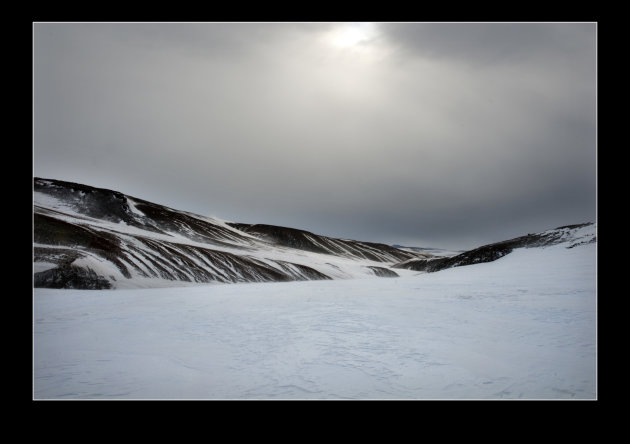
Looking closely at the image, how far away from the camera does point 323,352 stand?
854 centimetres

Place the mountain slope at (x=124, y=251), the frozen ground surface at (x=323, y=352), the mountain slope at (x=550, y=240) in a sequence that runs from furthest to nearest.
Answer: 1. the mountain slope at (x=550, y=240)
2. the mountain slope at (x=124, y=251)
3. the frozen ground surface at (x=323, y=352)

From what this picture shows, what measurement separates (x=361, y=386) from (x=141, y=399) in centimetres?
426

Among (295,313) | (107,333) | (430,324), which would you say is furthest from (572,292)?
(107,333)

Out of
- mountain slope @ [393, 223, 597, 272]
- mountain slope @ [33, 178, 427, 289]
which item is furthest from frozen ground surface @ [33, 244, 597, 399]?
mountain slope @ [393, 223, 597, 272]

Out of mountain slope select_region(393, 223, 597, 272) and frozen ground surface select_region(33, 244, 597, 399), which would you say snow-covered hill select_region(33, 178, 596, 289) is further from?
frozen ground surface select_region(33, 244, 597, 399)

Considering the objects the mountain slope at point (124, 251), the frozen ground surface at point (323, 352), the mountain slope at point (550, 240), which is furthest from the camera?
the mountain slope at point (550, 240)

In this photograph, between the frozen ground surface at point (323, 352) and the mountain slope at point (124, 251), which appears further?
the mountain slope at point (124, 251)

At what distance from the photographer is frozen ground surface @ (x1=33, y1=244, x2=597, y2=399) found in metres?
6.55

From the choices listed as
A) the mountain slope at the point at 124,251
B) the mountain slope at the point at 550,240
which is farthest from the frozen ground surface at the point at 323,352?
the mountain slope at the point at 550,240

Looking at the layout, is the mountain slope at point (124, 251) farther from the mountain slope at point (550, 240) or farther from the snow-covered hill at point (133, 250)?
the mountain slope at point (550, 240)

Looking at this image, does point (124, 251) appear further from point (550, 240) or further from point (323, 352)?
point (550, 240)

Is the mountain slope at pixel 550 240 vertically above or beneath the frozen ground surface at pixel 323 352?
above

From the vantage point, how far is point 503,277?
26.4 metres

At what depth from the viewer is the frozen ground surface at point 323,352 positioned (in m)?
6.55
